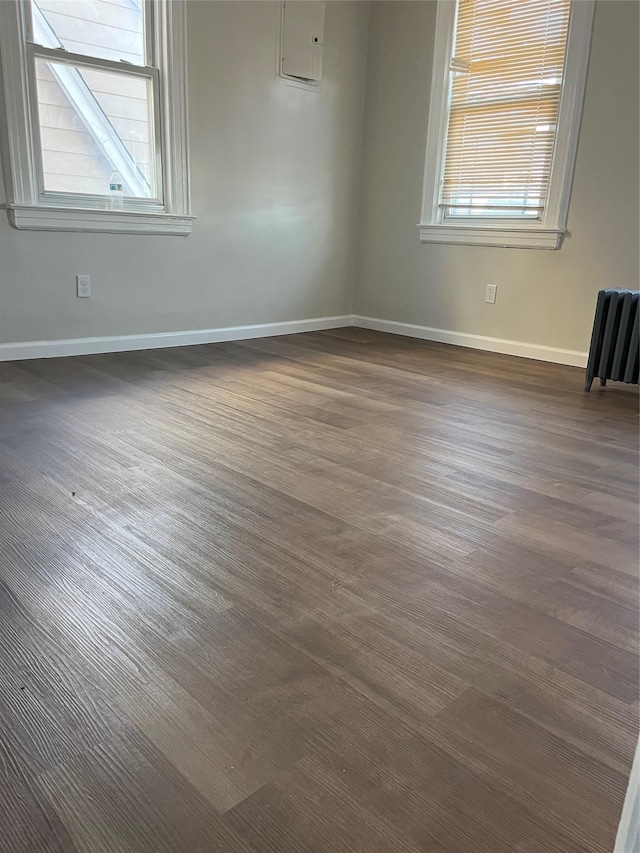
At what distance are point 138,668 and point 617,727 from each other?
82 centimetres

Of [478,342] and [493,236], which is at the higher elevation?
[493,236]

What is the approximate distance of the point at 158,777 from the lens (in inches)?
35.7

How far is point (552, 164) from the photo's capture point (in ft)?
12.4

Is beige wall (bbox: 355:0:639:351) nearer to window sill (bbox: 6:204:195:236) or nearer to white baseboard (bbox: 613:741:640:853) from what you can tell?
window sill (bbox: 6:204:195:236)

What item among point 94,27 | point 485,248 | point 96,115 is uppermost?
point 94,27

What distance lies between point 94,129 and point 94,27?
0.50 metres

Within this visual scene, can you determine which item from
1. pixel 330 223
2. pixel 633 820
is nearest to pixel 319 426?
pixel 633 820

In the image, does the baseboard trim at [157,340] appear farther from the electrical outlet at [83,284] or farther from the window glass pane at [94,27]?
the window glass pane at [94,27]

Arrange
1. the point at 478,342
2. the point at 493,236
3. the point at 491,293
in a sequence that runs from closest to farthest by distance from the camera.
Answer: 1. the point at 493,236
2. the point at 491,293
3. the point at 478,342

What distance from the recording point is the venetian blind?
3729 millimetres

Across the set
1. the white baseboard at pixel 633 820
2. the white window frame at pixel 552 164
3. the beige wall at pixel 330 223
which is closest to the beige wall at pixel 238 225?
the beige wall at pixel 330 223

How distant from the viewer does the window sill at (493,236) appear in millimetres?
3855

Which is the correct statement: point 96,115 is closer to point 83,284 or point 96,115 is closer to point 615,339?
point 83,284

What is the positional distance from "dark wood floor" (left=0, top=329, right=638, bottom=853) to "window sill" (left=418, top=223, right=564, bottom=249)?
1.77 metres
